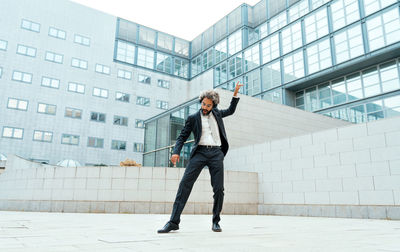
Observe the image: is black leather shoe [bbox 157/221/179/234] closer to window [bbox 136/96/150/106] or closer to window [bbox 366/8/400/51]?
window [bbox 366/8/400/51]

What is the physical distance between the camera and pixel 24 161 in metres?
13.0

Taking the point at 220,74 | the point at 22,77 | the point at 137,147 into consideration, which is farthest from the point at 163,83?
the point at 22,77

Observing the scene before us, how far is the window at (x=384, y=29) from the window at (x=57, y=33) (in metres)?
26.7

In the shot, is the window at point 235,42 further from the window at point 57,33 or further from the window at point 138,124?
the window at point 57,33

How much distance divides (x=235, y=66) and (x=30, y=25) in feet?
65.4

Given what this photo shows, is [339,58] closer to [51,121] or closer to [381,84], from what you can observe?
[381,84]

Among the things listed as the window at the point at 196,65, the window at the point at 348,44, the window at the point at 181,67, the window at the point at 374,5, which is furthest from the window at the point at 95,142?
the window at the point at 374,5

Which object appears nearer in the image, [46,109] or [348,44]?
[348,44]

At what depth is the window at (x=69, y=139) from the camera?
91.7 ft

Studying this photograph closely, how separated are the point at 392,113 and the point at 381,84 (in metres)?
2.04

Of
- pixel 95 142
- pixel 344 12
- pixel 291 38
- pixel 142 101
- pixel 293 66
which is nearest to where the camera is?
pixel 344 12

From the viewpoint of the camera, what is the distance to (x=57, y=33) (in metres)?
29.7

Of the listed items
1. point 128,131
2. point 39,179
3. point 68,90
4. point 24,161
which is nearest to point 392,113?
point 39,179

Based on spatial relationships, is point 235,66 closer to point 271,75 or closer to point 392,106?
point 271,75
